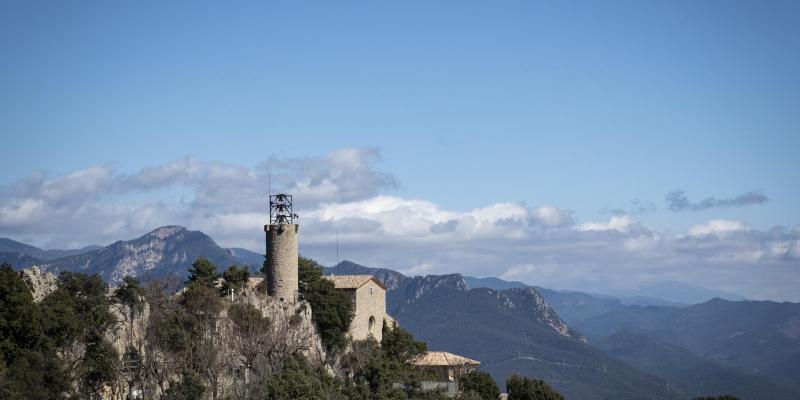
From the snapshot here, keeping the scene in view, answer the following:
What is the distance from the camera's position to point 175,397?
211 feet

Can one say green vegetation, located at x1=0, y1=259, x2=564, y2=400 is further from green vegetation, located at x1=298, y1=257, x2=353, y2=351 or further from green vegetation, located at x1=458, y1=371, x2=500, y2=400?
green vegetation, located at x1=458, y1=371, x2=500, y2=400

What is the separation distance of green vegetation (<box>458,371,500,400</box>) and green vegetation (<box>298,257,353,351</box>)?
11880mm

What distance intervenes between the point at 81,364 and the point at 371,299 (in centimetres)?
2865

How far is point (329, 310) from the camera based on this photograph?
78.8 meters

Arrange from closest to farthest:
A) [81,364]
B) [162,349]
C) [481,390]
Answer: [81,364] < [162,349] < [481,390]

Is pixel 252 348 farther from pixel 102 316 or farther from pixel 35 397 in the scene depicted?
pixel 35 397

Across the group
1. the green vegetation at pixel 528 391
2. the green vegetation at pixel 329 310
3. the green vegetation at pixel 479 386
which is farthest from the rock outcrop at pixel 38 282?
the green vegetation at pixel 528 391

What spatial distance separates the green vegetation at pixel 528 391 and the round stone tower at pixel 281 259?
22827 mm

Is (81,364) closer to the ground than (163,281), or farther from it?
closer to the ground

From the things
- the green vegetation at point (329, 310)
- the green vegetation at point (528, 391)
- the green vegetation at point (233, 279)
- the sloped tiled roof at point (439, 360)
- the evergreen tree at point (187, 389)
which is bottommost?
the green vegetation at point (528, 391)

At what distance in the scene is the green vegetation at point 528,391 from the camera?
84938 millimetres

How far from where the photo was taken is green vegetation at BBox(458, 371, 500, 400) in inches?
3297

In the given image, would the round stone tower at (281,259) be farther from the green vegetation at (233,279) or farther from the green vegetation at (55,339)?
the green vegetation at (55,339)

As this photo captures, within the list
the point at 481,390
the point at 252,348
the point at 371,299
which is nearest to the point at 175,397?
the point at 252,348
